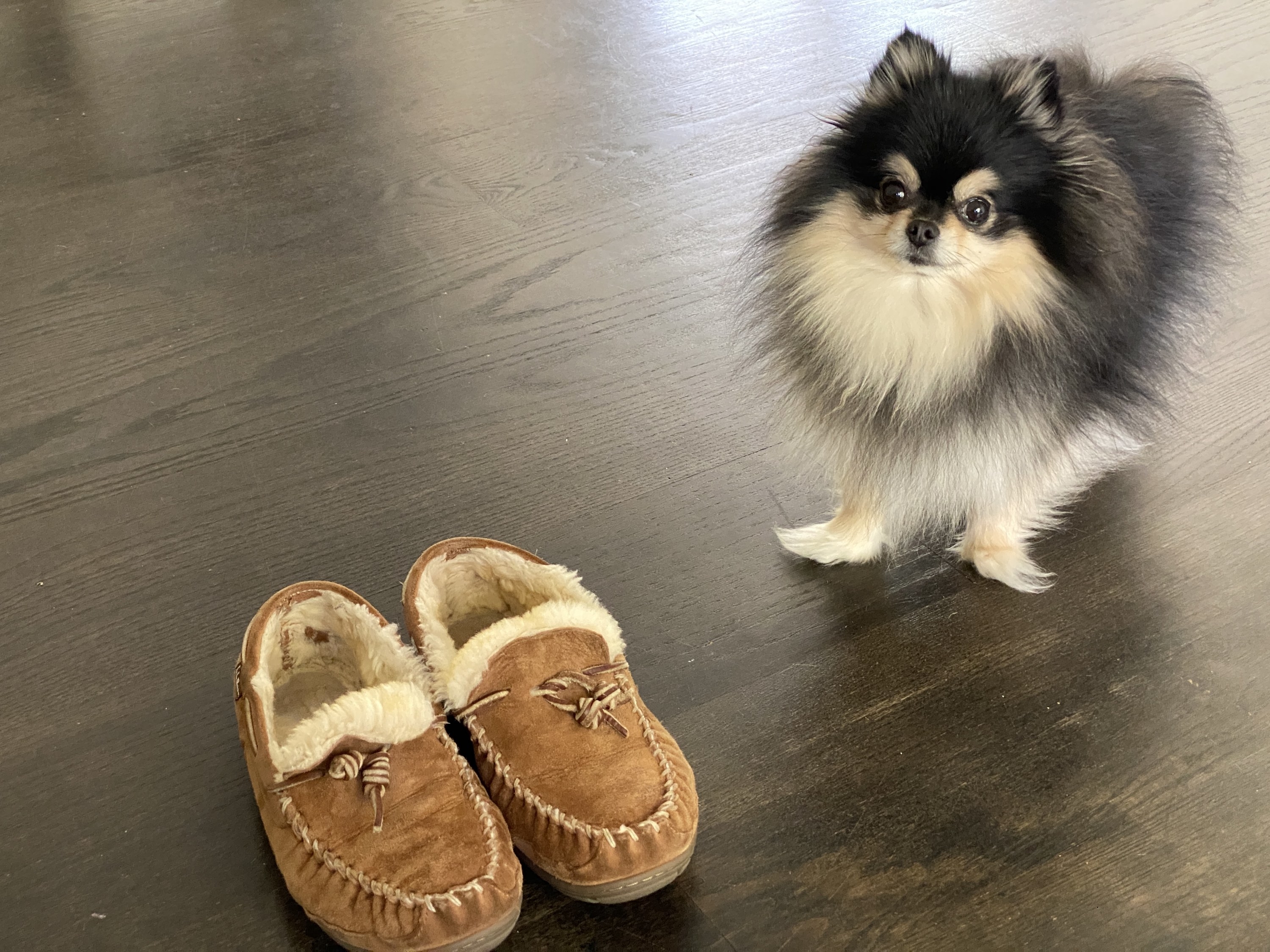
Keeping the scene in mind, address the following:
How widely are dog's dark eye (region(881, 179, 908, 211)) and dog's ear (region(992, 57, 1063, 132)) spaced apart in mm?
131

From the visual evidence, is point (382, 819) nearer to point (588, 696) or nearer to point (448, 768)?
point (448, 768)

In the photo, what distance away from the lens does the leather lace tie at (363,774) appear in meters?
0.99

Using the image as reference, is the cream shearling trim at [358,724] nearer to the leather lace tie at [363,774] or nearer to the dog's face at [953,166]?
the leather lace tie at [363,774]

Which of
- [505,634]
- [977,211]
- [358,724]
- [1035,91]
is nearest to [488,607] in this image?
[505,634]

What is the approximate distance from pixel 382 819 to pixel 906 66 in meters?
0.92

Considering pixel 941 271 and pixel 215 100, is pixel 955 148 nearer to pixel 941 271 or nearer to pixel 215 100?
pixel 941 271

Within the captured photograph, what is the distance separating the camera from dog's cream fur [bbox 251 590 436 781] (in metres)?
0.99

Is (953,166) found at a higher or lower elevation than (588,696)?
higher

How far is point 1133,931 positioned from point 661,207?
1426 millimetres

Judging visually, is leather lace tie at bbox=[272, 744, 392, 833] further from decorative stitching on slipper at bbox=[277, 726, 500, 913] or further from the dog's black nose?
the dog's black nose

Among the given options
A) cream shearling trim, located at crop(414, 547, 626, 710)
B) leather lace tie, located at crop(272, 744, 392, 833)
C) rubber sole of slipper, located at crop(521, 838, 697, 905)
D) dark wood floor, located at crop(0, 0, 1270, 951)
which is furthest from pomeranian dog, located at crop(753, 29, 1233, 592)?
leather lace tie, located at crop(272, 744, 392, 833)

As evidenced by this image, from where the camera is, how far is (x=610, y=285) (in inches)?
72.9

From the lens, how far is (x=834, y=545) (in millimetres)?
1398

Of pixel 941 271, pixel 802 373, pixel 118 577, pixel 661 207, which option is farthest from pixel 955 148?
pixel 118 577
